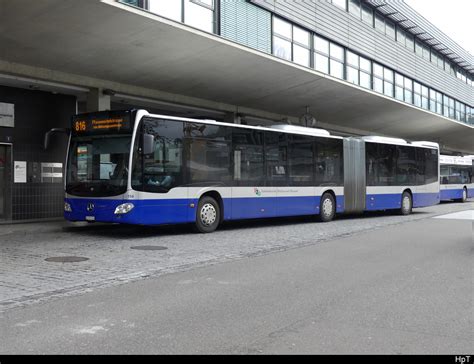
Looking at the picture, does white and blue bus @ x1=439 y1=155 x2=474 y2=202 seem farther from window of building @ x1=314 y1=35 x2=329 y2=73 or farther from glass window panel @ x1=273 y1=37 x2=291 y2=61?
glass window panel @ x1=273 y1=37 x2=291 y2=61

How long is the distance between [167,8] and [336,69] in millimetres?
12334

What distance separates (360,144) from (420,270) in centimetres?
1206

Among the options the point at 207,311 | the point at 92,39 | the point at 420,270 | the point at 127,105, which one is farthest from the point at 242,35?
the point at 207,311

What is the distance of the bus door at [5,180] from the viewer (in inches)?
648

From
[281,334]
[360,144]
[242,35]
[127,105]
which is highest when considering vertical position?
[242,35]

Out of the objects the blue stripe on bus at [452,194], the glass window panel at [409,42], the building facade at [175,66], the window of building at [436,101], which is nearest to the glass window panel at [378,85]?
the building facade at [175,66]

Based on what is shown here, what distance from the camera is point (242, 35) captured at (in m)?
20.0

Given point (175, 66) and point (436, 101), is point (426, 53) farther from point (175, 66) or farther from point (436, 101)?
point (175, 66)

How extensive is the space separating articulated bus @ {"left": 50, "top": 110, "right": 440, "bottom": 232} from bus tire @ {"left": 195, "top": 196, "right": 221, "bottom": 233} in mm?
27

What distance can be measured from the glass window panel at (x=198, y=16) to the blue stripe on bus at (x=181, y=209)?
6232mm

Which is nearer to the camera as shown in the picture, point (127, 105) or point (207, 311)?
point (207, 311)

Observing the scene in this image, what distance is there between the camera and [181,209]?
532 inches

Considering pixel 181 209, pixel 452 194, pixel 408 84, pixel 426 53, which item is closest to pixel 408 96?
pixel 408 84
